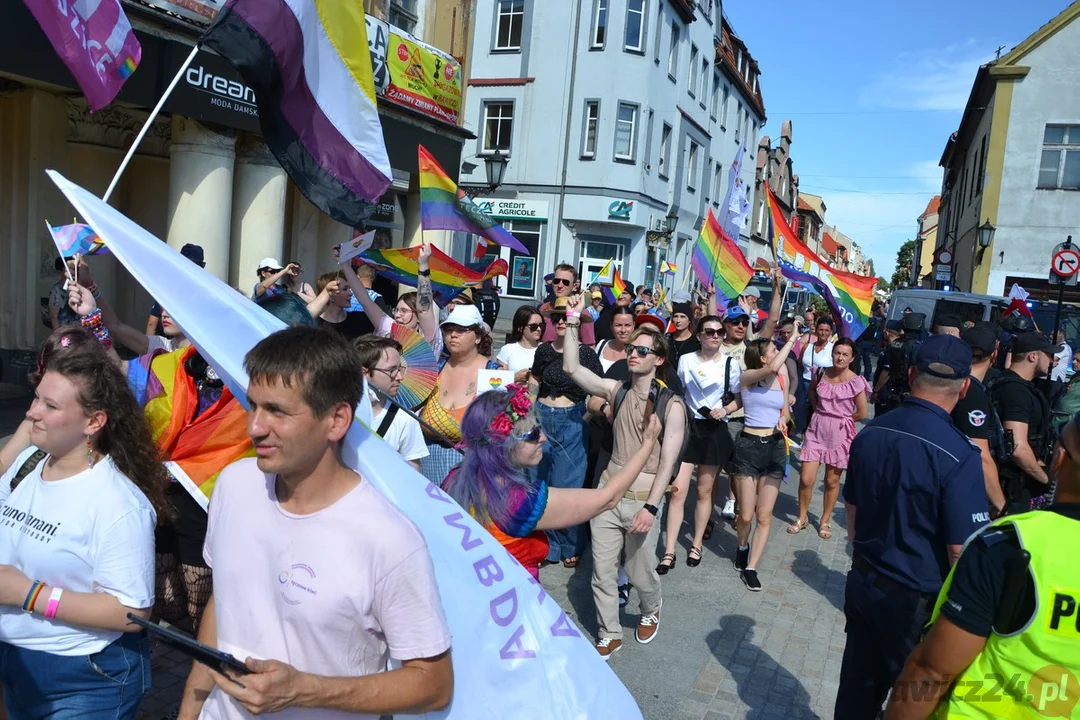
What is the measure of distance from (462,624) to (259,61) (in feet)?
9.86

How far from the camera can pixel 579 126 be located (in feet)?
92.6

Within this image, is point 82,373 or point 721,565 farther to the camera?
point 721,565

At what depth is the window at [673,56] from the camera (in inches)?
1184

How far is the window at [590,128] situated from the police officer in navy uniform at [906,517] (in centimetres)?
2581

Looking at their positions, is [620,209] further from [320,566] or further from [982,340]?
[320,566]

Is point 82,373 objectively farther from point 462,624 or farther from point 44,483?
point 462,624

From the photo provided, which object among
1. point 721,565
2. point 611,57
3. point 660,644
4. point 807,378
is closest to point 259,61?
point 660,644

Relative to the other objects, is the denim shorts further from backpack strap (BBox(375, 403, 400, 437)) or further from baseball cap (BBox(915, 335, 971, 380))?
baseball cap (BBox(915, 335, 971, 380))

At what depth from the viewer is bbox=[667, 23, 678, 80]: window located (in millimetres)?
30078

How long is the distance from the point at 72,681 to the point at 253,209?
966 cm

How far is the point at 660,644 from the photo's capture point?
516cm

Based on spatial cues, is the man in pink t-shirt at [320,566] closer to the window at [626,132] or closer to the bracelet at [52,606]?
the bracelet at [52,606]

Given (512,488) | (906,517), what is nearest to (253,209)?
(512,488)

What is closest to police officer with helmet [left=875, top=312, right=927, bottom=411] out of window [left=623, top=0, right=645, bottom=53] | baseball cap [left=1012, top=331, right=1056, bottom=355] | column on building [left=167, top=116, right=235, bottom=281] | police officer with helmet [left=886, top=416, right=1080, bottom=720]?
baseball cap [left=1012, top=331, right=1056, bottom=355]
